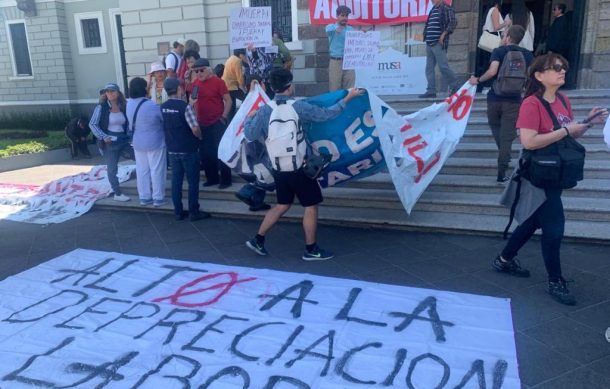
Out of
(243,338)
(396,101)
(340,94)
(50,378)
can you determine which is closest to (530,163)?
(340,94)

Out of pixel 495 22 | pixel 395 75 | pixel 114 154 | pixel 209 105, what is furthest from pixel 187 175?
pixel 495 22

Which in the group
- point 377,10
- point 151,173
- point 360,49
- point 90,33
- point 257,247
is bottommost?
point 257,247

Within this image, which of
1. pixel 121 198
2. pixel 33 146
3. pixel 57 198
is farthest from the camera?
pixel 33 146

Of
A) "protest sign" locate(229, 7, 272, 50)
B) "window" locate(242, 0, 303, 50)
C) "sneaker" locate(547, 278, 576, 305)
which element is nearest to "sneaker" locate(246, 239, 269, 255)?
"sneaker" locate(547, 278, 576, 305)

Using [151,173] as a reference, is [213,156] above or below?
above

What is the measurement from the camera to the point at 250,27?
683 centimetres

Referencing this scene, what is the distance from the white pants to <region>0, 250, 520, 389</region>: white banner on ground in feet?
7.87

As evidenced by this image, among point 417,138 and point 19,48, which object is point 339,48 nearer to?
point 417,138

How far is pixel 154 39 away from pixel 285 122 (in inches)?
326

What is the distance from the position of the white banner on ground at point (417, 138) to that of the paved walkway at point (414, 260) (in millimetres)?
628

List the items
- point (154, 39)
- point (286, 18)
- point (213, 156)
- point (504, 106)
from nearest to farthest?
point (504, 106), point (213, 156), point (286, 18), point (154, 39)

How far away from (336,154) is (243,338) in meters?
2.61

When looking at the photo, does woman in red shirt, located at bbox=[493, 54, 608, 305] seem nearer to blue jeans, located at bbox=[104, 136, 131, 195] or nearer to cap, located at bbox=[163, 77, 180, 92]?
cap, located at bbox=[163, 77, 180, 92]

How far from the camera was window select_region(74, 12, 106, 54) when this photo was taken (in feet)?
60.0
